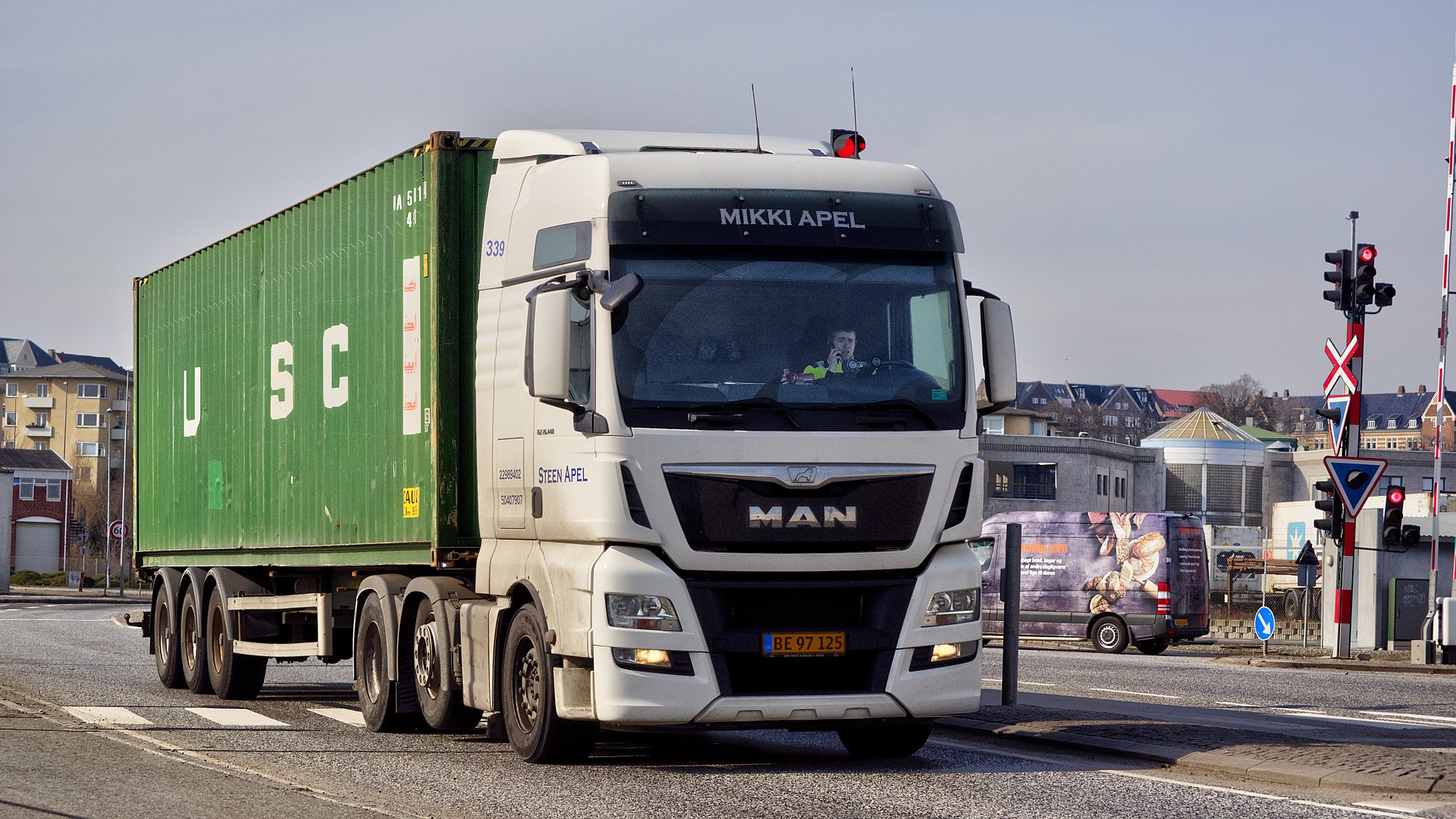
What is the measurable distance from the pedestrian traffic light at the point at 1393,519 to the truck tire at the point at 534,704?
18.3 metres

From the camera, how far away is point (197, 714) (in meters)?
14.6

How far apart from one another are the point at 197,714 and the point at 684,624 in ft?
20.5

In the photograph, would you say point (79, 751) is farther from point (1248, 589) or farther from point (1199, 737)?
point (1248, 589)

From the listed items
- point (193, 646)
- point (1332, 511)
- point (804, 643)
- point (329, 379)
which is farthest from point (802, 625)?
point (1332, 511)

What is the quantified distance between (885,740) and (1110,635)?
2164 cm

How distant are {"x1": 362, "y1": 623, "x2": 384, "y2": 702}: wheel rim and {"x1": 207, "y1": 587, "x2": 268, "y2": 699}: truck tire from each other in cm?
282

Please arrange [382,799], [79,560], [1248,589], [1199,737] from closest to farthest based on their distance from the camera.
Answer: [382,799] → [1199,737] → [1248,589] → [79,560]

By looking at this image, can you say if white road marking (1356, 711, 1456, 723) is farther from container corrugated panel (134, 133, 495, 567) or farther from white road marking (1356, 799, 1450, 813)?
container corrugated panel (134, 133, 495, 567)

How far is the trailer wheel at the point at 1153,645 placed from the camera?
1260 inches

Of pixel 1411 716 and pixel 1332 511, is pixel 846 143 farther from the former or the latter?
pixel 1332 511

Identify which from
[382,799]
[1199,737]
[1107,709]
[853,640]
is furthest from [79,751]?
[1107,709]

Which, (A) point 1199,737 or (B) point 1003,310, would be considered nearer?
(B) point 1003,310

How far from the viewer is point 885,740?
38.0ft

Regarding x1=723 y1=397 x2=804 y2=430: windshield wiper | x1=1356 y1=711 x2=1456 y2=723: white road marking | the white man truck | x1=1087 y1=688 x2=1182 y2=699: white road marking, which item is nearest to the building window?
x1=1087 y1=688 x2=1182 y2=699: white road marking
